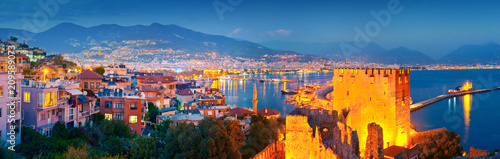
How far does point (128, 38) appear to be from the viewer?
92.9m

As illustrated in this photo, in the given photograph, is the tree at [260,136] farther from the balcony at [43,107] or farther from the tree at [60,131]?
the balcony at [43,107]

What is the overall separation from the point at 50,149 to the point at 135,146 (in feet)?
6.94

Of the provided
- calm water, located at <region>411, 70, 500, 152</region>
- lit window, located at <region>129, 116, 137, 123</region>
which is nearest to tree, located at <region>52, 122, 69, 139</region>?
lit window, located at <region>129, 116, 137, 123</region>

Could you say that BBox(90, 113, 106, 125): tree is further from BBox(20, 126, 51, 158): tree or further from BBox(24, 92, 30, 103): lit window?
BBox(20, 126, 51, 158): tree

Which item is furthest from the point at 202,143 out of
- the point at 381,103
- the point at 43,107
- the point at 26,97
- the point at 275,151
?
the point at 26,97

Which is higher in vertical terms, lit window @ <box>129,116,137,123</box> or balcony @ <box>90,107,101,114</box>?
balcony @ <box>90,107,101,114</box>

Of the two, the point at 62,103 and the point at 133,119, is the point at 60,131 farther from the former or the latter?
the point at 133,119

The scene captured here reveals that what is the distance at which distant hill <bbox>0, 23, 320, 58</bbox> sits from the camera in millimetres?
63200

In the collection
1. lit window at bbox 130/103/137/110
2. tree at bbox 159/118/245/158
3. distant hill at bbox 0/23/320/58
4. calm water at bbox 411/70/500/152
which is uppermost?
distant hill at bbox 0/23/320/58

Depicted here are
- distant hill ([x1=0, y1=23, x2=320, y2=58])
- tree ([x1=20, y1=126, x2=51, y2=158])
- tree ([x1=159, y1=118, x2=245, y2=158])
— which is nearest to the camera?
tree ([x1=20, y1=126, x2=51, y2=158])

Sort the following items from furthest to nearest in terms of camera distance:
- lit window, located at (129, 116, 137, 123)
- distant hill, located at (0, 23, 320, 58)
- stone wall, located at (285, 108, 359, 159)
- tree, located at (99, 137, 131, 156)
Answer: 1. distant hill, located at (0, 23, 320, 58)
2. lit window, located at (129, 116, 137, 123)
3. tree, located at (99, 137, 131, 156)
4. stone wall, located at (285, 108, 359, 159)

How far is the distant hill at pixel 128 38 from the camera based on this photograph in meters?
63.2

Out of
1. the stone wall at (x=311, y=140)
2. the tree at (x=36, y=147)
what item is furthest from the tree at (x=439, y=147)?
the tree at (x=36, y=147)

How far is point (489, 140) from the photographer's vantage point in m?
23.8
